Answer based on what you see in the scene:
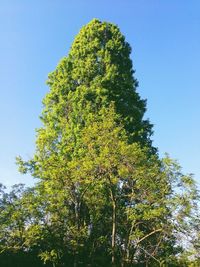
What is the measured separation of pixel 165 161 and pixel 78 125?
8.56m

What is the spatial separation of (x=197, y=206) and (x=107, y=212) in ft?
19.6

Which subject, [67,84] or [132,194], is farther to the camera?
[67,84]

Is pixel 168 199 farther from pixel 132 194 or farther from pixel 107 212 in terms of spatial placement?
pixel 107 212

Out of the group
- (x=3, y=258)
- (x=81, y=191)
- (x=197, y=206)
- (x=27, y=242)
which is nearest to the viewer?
(x=197, y=206)

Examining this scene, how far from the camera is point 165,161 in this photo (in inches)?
889

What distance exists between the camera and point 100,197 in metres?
24.7

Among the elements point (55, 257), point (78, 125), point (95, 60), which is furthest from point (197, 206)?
point (95, 60)

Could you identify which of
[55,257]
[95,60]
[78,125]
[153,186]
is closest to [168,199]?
[153,186]

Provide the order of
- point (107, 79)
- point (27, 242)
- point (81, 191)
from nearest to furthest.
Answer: point (27, 242) → point (81, 191) → point (107, 79)

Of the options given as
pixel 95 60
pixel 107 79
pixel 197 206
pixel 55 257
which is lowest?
pixel 55 257

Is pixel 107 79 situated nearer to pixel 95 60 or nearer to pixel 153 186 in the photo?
pixel 95 60

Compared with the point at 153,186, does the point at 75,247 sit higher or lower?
lower

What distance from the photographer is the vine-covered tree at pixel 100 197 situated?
73.3 ft

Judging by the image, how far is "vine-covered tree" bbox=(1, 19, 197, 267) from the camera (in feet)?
73.3
